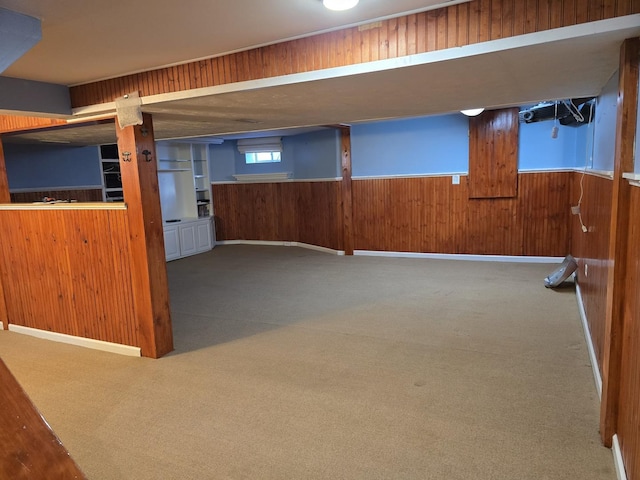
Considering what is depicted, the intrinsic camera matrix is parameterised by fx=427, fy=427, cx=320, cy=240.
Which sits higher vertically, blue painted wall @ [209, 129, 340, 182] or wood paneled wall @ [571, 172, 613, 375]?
blue painted wall @ [209, 129, 340, 182]

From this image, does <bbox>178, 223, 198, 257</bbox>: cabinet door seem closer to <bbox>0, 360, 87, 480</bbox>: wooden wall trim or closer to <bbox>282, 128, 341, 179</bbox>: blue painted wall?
<bbox>282, 128, 341, 179</bbox>: blue painted wall

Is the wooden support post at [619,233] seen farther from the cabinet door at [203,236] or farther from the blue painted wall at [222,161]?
the blue painted wall at [222,161]

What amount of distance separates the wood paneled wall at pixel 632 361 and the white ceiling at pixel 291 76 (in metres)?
0.81

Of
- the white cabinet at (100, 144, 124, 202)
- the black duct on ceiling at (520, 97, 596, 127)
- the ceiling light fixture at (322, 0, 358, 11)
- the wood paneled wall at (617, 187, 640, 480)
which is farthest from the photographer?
the white cabinet at (100, 144, 124, 202)

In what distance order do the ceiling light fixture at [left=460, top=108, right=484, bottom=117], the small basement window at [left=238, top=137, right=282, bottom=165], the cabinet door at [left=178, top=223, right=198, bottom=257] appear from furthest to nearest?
the small basement window at [left=238, top=137, right=282, bottom=165] → the cabinet door at [left=178, top=223, right=198, bottom=257] → the ceiling light fixture at [left=460, top=108, right=484, bottom=117]

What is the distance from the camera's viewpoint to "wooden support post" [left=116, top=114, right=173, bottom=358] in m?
3.21

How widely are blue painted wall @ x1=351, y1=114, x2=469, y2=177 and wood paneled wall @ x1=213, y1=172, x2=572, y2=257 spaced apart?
0.71 ft

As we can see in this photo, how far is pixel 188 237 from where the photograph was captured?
788 centimetres

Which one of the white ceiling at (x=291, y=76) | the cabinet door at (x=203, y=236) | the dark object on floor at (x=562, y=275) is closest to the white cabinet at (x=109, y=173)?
the cabinet door at (x=203, y=236)

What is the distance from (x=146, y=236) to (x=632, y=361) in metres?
3.09

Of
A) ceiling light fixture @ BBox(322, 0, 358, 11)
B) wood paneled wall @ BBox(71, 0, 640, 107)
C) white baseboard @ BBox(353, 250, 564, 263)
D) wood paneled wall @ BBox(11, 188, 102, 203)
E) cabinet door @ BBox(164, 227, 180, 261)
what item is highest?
ceiling light fixture @ BBox(322, 0, 358, 11)

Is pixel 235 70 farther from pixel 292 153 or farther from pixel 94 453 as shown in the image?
pixel 292 153

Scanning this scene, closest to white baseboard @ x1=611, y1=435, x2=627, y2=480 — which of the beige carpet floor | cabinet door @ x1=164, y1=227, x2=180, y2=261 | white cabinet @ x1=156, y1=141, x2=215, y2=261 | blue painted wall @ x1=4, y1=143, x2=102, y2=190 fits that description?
the beige carpet floor

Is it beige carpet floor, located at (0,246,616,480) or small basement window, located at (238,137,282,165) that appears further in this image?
small basement window, located at (238,137,282,165)
